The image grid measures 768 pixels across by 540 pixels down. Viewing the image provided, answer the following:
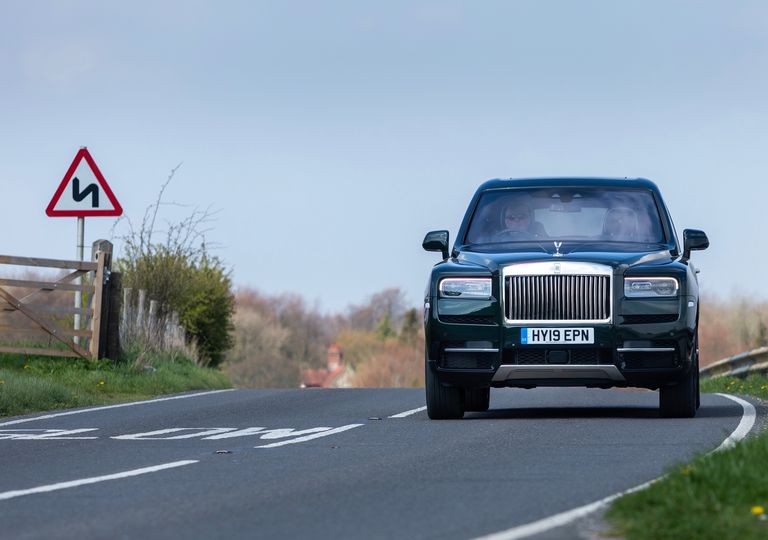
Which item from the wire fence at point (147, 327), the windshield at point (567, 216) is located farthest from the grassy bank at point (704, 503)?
the wire fence at point (147, 327)

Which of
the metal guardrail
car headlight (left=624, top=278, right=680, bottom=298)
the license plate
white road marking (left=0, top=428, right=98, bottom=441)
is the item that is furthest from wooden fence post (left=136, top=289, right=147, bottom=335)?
car headlight (left=624, top=278, right=680, bottom=298)

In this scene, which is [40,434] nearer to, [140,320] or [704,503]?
[704,503]

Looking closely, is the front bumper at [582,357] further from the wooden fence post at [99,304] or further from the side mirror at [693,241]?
the wooden fence post at [99,304]

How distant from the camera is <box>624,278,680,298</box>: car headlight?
45.3 ft

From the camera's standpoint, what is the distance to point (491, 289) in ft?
45.5

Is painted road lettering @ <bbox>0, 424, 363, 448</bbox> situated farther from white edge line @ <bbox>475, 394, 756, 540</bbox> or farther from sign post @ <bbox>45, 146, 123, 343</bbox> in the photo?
sign post @ <bbox>45, 146, 123, 343</bbox>

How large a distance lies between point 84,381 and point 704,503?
1489 centimetres

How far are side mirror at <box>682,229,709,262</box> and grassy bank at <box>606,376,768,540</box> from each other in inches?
235

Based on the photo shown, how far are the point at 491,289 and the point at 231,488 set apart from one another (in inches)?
216

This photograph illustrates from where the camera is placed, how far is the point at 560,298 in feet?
45.3

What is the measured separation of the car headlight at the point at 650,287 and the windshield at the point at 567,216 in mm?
1240

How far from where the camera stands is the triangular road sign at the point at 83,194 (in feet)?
71.1

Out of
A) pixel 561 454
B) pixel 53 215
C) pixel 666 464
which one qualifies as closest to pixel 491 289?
pixel 561 454

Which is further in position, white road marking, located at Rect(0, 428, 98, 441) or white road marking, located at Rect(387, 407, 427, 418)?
white road marking, located at Rect(387, 407, 427, 418)
